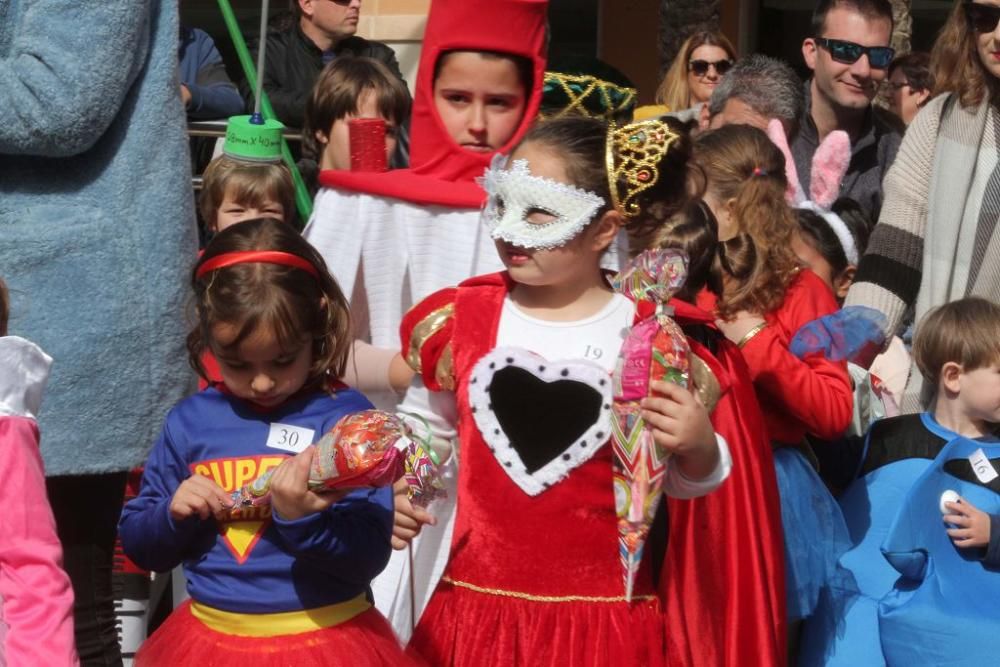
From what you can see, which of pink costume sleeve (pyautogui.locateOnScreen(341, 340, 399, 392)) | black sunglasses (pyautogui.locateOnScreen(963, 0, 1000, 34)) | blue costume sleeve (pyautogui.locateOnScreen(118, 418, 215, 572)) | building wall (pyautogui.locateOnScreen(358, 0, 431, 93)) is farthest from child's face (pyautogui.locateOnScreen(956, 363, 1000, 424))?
building wall (pyautogui.locateOnScreen(358, 0, 431, 93))

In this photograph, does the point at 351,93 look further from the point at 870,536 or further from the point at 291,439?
the point at 291,439

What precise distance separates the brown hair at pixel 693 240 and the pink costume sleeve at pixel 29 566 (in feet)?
4.81

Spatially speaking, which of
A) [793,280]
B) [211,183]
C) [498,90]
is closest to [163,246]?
[498,90]

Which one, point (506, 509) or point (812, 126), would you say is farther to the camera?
point (812, 126)

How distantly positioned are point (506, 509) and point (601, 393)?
300mm

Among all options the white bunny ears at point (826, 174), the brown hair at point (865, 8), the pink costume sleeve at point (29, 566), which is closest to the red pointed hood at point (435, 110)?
the pink costume sleeve at point (29, 566)

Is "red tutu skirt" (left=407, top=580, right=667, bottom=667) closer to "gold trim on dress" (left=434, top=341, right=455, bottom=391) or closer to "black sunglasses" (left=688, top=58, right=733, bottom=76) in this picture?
"gold trim on dress" (left=434, top=341, right=455, bottom=391)

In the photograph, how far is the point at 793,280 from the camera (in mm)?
4324

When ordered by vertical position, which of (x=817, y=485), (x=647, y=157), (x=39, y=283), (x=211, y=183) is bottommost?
(x=817, y=485)

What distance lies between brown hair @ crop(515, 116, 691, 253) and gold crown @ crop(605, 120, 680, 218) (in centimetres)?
1

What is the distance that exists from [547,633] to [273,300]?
2.79 feet

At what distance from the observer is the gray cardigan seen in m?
3.42

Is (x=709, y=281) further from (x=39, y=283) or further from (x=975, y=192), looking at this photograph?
(x=39, y=283)

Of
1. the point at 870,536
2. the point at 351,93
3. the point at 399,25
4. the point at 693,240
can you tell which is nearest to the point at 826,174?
the point at 870,536
